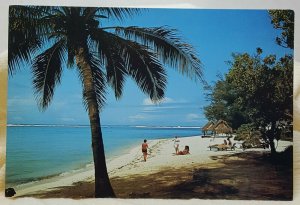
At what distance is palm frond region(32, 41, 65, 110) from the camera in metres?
2.56

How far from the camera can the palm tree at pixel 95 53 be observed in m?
2.55

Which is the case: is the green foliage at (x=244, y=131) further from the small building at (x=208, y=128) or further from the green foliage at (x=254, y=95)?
the small building at (x=208, y=128)

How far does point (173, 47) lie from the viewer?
8.43ft

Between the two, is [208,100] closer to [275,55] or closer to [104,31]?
[275,55]

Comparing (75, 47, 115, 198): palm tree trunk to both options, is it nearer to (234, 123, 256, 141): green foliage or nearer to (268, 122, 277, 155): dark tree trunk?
(234, 123, 256, 141): green foliage

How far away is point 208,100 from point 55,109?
0.97 m

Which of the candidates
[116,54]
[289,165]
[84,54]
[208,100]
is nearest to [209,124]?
[208,100]

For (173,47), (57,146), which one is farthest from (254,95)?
(57,146)

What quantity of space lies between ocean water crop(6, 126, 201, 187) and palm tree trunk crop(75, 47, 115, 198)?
4cm

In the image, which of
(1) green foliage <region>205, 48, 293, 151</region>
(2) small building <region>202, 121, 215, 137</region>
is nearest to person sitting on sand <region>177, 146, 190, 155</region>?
(2) small building <region>202, 121, 215, 137</region>

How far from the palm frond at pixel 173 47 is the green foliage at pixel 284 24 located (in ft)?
1.73

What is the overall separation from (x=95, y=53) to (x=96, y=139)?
555 millimetres

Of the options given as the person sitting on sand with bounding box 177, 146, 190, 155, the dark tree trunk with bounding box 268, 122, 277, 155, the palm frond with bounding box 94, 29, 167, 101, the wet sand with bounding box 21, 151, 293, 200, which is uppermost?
the palm frond with bounding box 94, 29, 167, 101

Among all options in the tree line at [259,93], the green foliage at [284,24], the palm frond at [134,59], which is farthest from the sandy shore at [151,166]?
the green foliage at [284,24]
